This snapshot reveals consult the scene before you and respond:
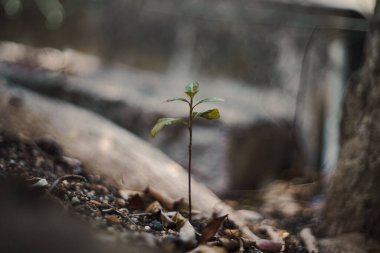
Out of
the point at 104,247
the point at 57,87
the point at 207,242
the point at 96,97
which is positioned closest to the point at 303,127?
the point at 96,97

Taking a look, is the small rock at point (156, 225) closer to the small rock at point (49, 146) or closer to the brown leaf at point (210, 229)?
the brown leaf at point (210, 229)

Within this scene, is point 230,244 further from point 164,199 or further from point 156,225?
point 164,199

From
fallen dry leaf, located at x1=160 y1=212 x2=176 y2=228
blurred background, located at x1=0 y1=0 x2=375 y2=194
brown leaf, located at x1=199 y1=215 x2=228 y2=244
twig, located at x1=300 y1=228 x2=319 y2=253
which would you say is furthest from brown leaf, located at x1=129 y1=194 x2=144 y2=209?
blurred background, located at x1=0 y1=0 x2=375 y2=194

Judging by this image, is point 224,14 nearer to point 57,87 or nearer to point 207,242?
point 57,87

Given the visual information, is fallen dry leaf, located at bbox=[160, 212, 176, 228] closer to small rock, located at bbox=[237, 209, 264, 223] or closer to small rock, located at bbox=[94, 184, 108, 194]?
small rock, located at bbox=[94, 184, 108, 194]

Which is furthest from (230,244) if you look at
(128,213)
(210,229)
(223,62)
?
(223,62)

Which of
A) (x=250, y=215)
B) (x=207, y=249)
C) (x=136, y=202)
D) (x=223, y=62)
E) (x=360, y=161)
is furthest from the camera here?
(x=223, y=62)
